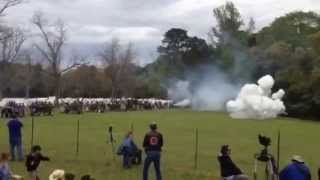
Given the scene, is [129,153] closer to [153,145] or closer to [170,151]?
[153,145]

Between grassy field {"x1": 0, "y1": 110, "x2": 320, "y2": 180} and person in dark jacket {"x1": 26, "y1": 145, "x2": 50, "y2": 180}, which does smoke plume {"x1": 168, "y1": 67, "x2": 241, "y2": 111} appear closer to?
grassy field {"x1": 0, "y1": 110, "x2": 320, "y2": 180}

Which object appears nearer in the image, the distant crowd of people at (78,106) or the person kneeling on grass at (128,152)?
the person kneeling on grass at (128,152)

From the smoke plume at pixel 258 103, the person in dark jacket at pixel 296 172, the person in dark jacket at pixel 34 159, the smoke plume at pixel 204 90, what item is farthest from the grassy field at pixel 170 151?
the smoke plume at pixel 204 90

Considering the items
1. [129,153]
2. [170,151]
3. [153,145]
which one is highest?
[153,145]

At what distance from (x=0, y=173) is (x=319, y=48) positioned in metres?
67.6

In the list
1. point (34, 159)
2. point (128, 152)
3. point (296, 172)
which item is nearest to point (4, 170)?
point (34, 159)

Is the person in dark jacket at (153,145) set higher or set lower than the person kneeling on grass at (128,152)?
higher

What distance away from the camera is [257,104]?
72500mm

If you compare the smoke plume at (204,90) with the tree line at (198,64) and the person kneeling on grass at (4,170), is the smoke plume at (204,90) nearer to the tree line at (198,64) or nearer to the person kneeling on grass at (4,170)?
the tree line at (198,64)

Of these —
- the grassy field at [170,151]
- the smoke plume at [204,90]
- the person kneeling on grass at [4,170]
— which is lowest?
the grassy field at [170,151]

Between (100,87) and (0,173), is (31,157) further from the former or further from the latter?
(100,87)

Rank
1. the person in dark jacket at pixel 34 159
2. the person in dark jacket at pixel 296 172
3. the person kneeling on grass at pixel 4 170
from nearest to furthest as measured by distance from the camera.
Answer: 1. the person in dark jacket at pixel 296 172
2. the person kneeling on grass at pixel 4 170
3. the person in dark jacket at pixel 34 159

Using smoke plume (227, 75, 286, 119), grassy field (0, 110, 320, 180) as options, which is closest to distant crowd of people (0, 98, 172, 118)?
smoke plume (227, 75, 286, 119)

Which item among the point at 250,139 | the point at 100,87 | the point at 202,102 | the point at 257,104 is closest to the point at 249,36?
the point at 202,102
